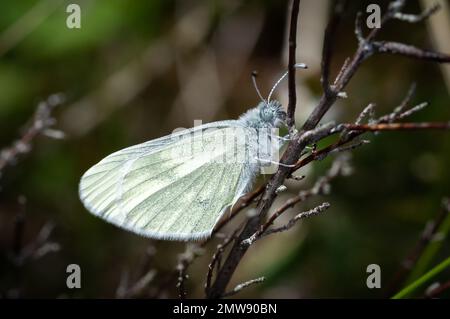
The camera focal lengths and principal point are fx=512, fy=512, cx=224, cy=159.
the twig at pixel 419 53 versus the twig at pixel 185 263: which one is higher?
the twig at pixel 419 53

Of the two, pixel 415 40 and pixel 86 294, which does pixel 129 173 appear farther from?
pixel 415 40

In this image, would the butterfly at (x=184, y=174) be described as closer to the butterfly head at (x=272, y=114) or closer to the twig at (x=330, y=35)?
the butterfly head at (x=272, y=114)

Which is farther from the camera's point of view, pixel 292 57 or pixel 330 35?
pixel 292 57

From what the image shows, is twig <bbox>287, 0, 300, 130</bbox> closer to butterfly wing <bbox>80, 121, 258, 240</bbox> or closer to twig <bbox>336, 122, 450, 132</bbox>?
twig <bbox>336, 122, 450, 132</bbox>

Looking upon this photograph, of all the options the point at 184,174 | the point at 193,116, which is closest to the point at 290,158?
the point at 184,174

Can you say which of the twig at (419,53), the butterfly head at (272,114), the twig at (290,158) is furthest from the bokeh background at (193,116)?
the twig at (419,53)

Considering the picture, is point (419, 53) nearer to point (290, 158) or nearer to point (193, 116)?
point (290, 158)
